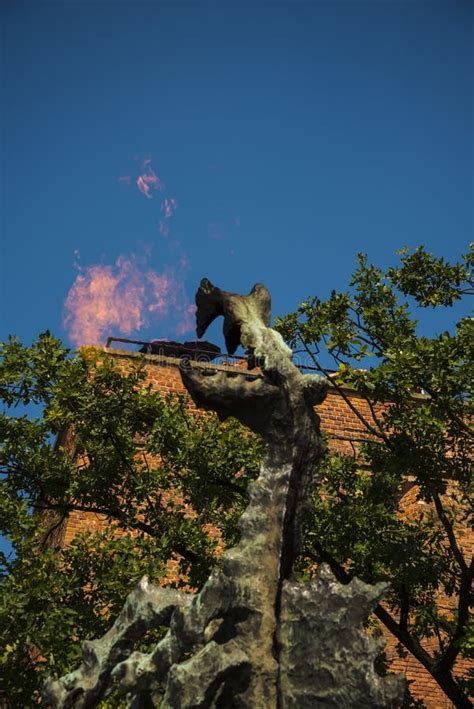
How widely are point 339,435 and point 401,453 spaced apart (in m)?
10.4

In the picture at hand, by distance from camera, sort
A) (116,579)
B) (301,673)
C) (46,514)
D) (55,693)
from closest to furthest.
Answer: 1. (301,673)
2. (55,693)
3. (116,579)
4. (46,514)

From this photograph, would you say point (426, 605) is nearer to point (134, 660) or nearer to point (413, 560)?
point (413, 560)

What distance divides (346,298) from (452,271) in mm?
1873

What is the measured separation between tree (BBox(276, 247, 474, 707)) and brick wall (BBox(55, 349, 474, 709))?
6.40 metres

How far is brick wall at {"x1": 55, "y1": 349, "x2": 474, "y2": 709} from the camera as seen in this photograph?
66.5 ft

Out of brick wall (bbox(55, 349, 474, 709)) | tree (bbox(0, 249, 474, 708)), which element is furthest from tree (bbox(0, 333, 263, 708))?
brick wall (bbox(55, 349, 474, 709))

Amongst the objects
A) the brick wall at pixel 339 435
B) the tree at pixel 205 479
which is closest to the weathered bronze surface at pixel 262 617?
the tree at pixel 205 479

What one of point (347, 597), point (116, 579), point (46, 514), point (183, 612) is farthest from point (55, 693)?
point (46, 514)

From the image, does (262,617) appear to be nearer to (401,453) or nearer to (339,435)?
(401,453)

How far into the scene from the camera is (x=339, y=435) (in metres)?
23.1

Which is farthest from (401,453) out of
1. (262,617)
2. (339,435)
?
(339,435)

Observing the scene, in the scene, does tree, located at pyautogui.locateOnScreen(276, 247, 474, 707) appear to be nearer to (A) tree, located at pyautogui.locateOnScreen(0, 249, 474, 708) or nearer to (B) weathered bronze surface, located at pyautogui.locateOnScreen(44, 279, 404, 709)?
(A) tree, located at pyautogui.locateOnScreen(0, 249, 474, 708)

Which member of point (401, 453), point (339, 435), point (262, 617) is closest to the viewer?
point (262, 617)

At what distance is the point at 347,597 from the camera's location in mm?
5344
